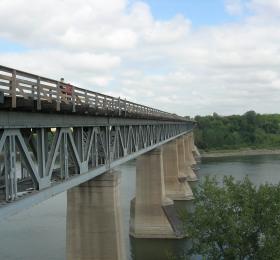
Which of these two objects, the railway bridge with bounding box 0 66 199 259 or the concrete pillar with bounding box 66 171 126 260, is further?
the concrete pillar with bounding box 66 171 126 260

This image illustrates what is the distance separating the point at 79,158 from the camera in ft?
54.1

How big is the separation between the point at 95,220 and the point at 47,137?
9.46m

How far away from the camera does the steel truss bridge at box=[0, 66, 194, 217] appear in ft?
36.3

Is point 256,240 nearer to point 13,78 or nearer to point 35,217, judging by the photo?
point 13,78

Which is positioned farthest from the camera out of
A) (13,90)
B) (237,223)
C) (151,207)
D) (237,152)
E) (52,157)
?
(237,152)

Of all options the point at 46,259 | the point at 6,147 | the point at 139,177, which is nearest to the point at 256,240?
the point at 6,147

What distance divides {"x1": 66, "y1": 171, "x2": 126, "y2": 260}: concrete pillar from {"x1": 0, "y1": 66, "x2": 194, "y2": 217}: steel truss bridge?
1.57m

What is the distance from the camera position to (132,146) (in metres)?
27.6

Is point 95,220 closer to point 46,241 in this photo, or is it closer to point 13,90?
point 13,90

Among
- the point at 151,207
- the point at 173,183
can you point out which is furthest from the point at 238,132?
the point at 151,207

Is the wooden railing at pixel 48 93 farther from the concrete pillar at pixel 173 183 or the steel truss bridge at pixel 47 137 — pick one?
the concrete pillar at pixel 173 183

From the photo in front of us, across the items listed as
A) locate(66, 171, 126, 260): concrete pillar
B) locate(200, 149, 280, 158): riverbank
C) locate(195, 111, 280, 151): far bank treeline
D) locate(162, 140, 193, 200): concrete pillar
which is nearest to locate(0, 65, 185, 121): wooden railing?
locate(66, 171, 126, 260): concrete pillar

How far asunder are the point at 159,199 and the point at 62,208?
1166 centimetres

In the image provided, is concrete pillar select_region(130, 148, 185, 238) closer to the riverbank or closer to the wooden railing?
the wooden railing
